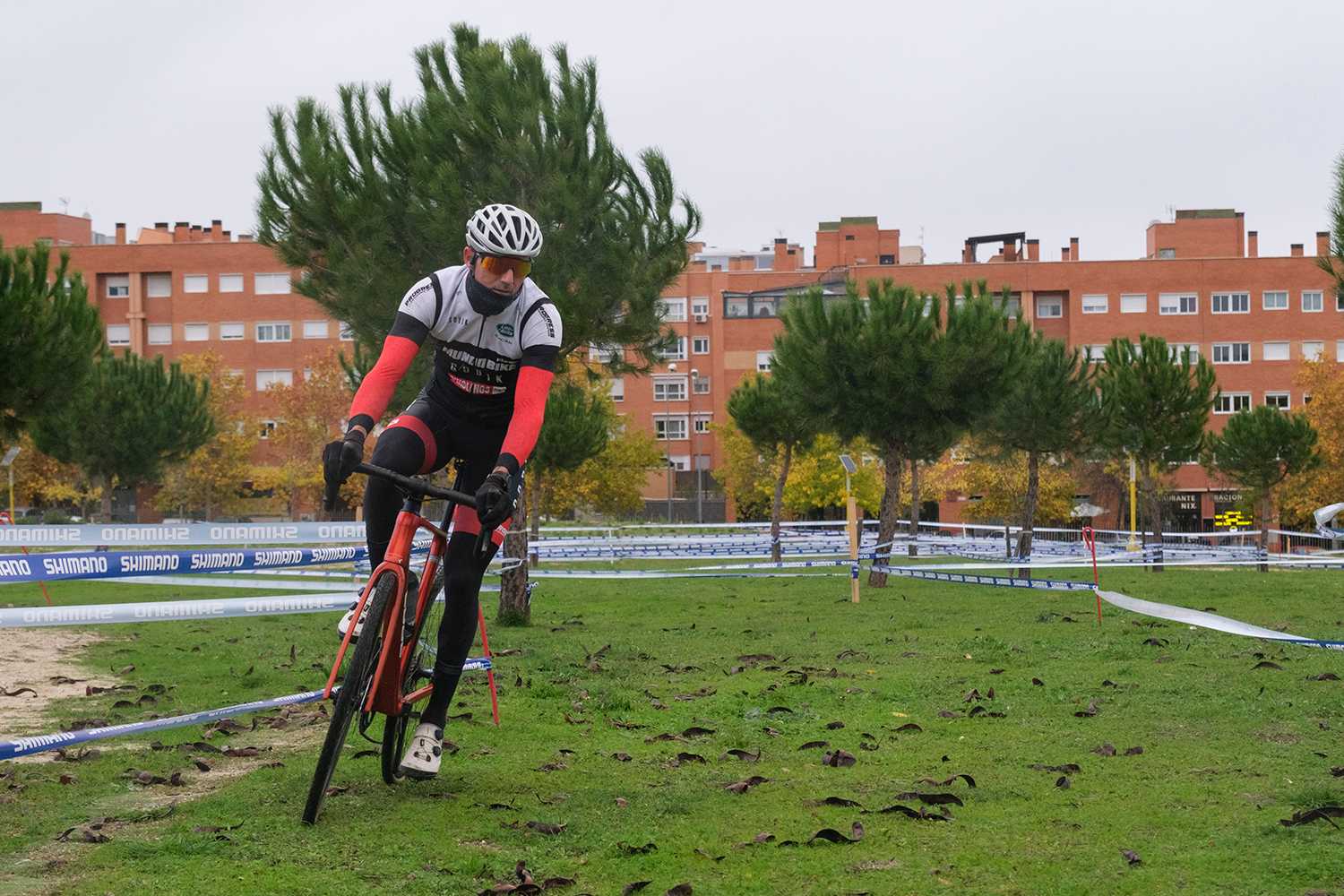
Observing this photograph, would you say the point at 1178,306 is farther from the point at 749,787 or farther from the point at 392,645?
the point at 392,645

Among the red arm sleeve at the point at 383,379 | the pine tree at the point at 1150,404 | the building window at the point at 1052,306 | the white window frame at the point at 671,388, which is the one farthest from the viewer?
the white window frame at the point at 671,388

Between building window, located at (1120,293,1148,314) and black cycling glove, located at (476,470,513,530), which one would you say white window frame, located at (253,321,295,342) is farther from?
black cycling glove, located at (476,470,513,530)

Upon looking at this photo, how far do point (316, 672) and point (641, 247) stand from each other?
28.7 feet

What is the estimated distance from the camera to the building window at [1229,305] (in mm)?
92500

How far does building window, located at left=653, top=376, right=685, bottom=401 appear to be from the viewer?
100250 mm

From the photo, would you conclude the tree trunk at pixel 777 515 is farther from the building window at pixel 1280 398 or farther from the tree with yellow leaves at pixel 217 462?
the building window at pixel 1280 398

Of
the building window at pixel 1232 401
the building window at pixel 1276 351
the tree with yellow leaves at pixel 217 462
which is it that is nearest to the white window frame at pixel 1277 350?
the building window at pixel 1276 351

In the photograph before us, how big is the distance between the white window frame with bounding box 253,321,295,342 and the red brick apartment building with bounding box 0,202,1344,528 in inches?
3.1

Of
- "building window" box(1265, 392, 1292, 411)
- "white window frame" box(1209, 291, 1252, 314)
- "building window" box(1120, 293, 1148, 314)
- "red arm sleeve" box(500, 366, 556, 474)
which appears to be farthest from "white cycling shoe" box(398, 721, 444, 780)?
"building window" box(1265, 392, 1292, 411)

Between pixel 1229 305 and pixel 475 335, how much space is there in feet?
304

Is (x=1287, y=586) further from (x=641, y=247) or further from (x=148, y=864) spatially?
(x=148, y=864)

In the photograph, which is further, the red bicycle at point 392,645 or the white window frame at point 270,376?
the white window frame at point 270,376

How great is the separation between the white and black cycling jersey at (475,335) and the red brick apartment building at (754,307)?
80.2m

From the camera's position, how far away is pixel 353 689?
585 cm
